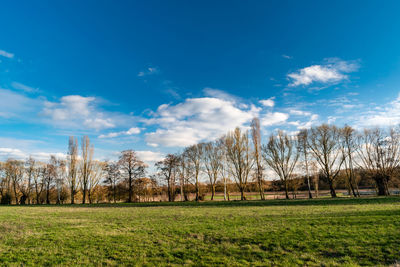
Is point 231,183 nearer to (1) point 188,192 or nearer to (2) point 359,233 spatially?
(1) point 188,192

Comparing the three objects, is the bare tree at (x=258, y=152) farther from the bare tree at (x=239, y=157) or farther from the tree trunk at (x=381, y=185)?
the tree trunk at (x=381, y=185)

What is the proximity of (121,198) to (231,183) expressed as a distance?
90.4 ft

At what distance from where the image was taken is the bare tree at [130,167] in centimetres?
4784

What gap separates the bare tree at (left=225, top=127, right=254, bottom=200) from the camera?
4403 centimetres

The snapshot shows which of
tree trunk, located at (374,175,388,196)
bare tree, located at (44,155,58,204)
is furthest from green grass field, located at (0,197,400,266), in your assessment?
bare tree, located at (44,155,58,204)

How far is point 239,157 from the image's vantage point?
44.6m

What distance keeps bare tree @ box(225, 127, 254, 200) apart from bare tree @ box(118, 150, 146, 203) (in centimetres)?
2119

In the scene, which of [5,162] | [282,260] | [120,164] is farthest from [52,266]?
[5,162]

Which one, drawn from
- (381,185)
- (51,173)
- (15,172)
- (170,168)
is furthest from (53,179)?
(381,185)

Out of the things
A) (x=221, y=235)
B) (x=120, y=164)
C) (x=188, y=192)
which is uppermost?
(x=120, y=164)

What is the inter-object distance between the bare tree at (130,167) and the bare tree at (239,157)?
21.2 metres

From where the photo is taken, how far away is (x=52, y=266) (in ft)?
23.8

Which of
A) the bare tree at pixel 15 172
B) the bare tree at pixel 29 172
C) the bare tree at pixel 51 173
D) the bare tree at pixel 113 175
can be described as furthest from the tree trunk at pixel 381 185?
the bare tree at pixel 15 172

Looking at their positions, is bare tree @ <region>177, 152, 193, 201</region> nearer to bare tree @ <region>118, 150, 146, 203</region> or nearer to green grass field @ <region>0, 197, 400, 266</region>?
bare tree @ <region>118, 150, 146, 203</region>
